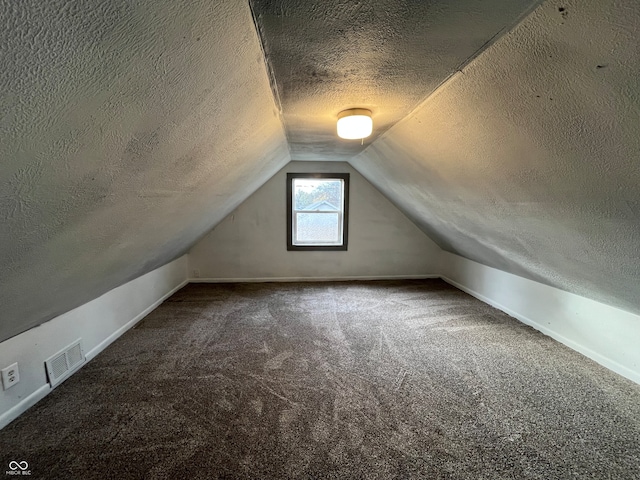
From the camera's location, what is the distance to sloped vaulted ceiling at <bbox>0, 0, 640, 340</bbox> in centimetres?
76

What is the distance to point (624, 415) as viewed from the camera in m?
1.86

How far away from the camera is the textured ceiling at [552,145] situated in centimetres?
90

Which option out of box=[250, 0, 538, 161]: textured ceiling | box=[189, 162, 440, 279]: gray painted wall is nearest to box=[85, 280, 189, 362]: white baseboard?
box=[189, 162, 440, 279]: gray painted wall

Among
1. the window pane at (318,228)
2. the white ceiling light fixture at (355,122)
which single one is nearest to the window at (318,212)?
the window pane at (318,228)

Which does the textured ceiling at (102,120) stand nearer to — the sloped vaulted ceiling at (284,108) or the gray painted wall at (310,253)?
the sloped vaulted ceiling at (284,108)

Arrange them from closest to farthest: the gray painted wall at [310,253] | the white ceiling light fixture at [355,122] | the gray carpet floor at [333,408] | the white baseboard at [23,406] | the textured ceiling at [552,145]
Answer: the textured ceiling at [552,145]
the gray carpet floor at [333,408]
the white baseboard at [23,406]
the white ceiling light fixture at [355,122]
the gray painted wall at [310,253]

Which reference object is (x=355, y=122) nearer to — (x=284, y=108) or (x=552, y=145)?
(x=284, y=108)

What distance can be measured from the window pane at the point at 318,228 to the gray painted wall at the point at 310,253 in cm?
21

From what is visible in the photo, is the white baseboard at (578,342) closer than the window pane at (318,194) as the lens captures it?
Yes

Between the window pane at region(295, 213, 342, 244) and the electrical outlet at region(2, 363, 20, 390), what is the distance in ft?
11.1

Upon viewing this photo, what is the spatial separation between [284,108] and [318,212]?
2.85m

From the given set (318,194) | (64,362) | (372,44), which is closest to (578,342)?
(372,44)

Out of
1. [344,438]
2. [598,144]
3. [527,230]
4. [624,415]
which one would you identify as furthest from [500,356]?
[598,144]

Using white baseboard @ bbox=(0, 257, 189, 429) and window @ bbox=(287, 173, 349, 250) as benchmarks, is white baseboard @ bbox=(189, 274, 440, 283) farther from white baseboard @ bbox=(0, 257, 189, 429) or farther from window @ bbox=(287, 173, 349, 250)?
white baseboard @ bbox=(0, 257, 189, 429)
